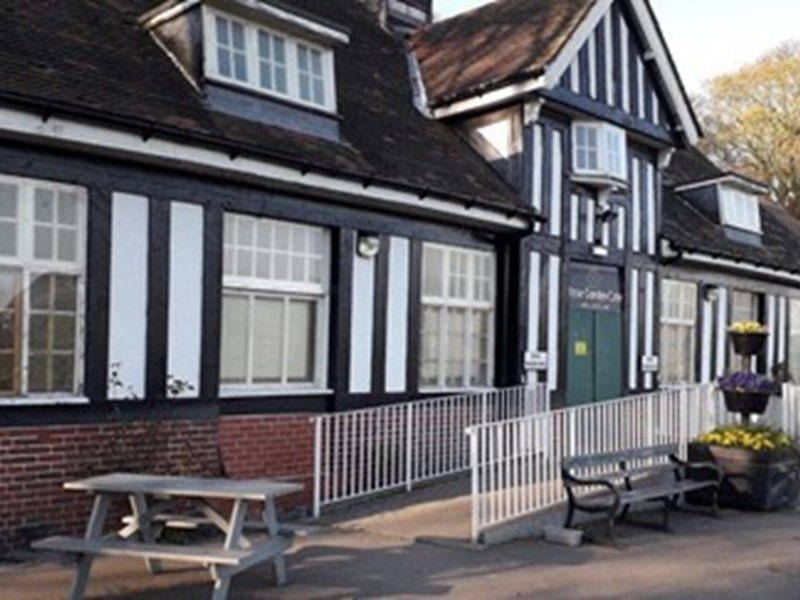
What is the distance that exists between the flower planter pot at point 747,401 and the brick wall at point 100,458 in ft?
16.7

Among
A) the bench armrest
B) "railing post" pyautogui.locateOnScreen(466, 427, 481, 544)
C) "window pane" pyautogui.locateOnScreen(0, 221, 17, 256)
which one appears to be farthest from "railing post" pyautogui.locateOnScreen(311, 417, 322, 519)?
the bench armrest

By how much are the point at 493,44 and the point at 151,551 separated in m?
10.7

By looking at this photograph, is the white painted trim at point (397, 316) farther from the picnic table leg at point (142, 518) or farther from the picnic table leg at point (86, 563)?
the picnic table leg at point (86, 563)

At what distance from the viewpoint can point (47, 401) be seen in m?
8.02

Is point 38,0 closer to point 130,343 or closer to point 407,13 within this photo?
point 130,343

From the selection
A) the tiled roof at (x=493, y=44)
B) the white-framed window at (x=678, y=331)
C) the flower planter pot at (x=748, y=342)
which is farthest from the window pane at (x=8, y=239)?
the white-framed window at (x=678, y=331)

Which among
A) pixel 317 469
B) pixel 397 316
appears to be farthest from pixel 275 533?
pixel 397 316

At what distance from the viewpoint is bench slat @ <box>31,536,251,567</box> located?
19.4 ft

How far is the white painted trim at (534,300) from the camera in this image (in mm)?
13289

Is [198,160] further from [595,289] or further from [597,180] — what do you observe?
[595,289]

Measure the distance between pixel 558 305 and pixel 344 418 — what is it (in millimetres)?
4570

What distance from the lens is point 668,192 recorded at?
18797 mm

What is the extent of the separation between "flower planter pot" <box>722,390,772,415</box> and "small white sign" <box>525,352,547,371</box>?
2640mm

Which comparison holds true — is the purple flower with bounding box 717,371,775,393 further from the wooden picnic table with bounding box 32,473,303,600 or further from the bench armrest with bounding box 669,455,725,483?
the wooden picnic table with bounding box 32,473,303,600
